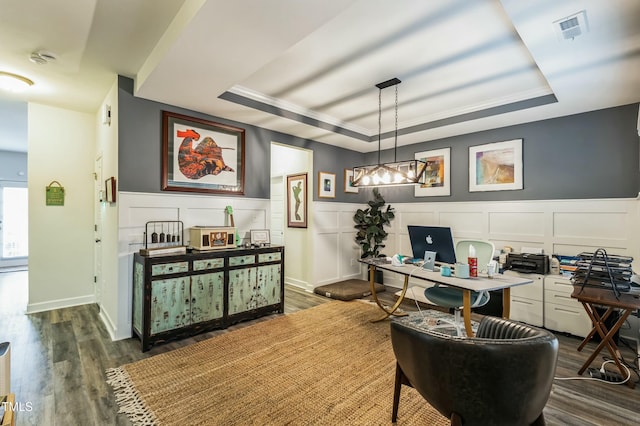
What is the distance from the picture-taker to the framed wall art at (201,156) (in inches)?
135

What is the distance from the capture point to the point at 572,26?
6.57 ft

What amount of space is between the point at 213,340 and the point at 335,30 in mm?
3122

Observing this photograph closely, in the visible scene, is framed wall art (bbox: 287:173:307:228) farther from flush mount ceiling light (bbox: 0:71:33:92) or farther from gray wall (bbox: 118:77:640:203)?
flush mount ceiling light (bbox: 0:71:33:92)

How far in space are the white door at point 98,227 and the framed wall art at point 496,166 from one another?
205 inches

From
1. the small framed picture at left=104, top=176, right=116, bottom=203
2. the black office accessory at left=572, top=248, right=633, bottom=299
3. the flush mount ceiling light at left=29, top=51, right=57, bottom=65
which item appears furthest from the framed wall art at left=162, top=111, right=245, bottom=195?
the black office accessory at left=572, top=248, right=633, bottom=299

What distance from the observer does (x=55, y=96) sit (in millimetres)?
3754

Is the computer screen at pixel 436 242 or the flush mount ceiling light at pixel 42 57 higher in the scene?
the flush mount ceiling light at pixel 42 57

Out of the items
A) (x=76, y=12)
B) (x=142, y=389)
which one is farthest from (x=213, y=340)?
(x=76, y=12)

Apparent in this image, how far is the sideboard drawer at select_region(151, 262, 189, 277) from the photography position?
292 cm

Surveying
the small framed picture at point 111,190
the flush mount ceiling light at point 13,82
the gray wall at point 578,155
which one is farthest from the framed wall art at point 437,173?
the flush mount ceiling light at point 13,82

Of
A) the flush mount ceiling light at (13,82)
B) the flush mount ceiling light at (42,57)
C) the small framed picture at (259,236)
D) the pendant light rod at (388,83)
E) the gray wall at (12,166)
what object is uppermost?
the flush mount ceiling light at (42,57)

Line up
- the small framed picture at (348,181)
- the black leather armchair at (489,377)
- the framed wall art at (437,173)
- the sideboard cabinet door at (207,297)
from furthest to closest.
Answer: the small framed picture at (348,181)
the framed wall art at (437,173)
the sideboard cabinet door at (207,297)
the black leather armchair at (489,377)

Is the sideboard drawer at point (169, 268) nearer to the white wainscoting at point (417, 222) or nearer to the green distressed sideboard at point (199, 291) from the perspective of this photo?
the green distressed sideboard at point (199, 291)

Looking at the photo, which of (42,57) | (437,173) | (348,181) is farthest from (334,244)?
(42,57)
